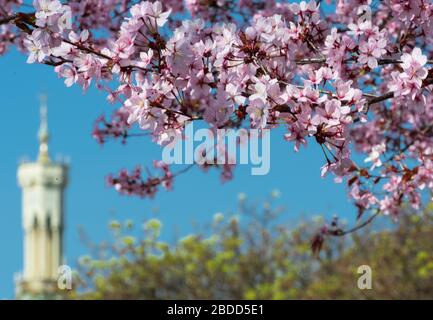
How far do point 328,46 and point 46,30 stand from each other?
1088 millimetres

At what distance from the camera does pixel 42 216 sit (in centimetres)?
4356

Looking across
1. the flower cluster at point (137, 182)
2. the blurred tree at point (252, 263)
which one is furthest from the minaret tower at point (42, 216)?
the flower cluster at point (137, 182)

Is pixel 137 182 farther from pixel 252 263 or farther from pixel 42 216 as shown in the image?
pixel 42 216

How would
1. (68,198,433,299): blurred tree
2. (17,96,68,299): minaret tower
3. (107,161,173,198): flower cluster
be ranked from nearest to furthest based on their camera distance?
(107,161,173,198): flower cluster → (68,198,433,299): blurred tree → (17,96,68,299): minaret tower

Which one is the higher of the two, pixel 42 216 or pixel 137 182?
pixel 42 216

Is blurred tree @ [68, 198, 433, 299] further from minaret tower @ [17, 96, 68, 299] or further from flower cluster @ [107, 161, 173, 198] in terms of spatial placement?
minaret tower @ [17, 96, 68, 299]

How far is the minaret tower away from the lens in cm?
4300

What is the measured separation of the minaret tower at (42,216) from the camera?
4300 cm

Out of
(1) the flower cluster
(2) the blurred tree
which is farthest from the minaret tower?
(1) the flower cluster

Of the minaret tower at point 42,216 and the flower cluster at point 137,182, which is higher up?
the minaret tower at point 42,216

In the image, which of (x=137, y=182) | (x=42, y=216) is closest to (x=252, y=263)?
(x=137, y=182)

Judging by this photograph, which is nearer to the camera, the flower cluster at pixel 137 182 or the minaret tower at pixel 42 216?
the flower cluster at pixel 137 182

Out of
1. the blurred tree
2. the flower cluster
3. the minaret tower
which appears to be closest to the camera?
the flower cluster

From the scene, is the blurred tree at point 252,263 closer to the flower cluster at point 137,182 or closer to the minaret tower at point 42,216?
the flower cluster at point 137,182
